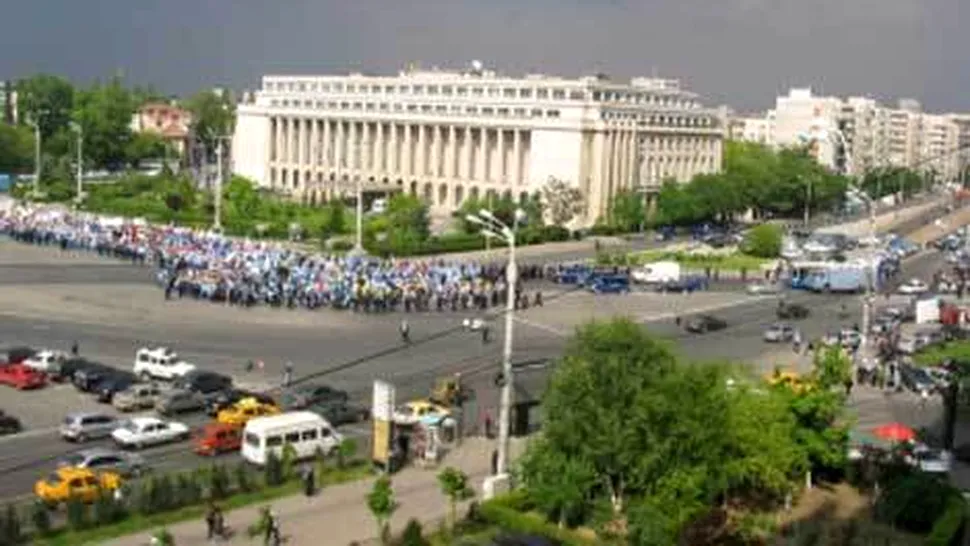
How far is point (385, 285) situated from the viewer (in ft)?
175

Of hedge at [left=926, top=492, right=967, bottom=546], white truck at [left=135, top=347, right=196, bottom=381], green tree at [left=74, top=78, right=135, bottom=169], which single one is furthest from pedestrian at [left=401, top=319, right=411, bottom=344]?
green tree at [left=74, top=78, right=135, bottom=169]

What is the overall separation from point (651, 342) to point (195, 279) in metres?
32.0

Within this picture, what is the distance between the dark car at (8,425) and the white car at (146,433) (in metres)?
2.43

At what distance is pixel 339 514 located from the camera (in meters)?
25.2

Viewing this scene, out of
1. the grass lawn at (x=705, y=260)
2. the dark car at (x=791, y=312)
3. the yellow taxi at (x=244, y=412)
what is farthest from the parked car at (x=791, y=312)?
the yellow taxi at (x=244, y=412)

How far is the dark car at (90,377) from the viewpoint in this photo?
34.6 meters

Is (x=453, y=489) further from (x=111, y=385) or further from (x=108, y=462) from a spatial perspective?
(x=111, y=385)

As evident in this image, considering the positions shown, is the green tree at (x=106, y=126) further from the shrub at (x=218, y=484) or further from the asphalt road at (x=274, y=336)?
the shrub at (x=218, y=484)

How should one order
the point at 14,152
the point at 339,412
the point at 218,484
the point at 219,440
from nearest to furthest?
the point at 218,484
the point at 219,440
the point at 339,412
the point at 14,152

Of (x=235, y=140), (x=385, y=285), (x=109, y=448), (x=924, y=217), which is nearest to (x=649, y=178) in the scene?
(x=924, y=217)

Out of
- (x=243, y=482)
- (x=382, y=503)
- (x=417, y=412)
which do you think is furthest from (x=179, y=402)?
(x=382, y=503)

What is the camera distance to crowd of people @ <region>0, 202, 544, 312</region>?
51.8 m

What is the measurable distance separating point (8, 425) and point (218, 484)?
7.45m

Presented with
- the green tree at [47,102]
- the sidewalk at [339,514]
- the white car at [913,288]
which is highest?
the green tree at [47,102]
